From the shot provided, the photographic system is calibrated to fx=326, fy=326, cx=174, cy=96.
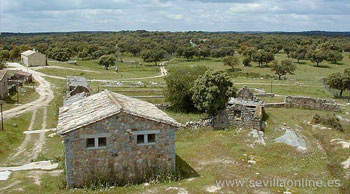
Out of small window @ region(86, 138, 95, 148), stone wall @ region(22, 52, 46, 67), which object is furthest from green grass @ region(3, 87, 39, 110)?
stone wall @ region(22, 52, 46, 67)

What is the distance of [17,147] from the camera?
29.1m

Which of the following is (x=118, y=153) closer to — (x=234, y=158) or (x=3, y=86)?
(x=234, y=158)

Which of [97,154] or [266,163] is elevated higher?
[97,154]

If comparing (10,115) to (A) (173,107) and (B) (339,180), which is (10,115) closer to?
(A) (173,107)

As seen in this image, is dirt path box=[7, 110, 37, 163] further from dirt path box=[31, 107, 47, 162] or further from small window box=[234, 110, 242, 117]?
small window box=[234, 110, 242, 117]

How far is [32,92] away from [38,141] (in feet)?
74.2

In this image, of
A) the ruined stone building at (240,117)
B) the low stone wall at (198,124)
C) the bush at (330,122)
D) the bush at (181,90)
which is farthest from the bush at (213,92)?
the bush at (330,122)

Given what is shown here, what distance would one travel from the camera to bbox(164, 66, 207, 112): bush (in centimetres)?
3872

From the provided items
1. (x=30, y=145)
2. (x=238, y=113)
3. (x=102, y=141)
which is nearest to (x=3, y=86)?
(x=30, y=145)

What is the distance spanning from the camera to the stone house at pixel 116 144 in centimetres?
1772


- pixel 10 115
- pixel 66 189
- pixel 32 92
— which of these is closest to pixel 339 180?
pixel 66 189

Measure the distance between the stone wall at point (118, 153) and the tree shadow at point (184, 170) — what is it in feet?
2.92

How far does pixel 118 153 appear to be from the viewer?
724 inches

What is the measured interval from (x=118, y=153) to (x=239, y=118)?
1720cm
